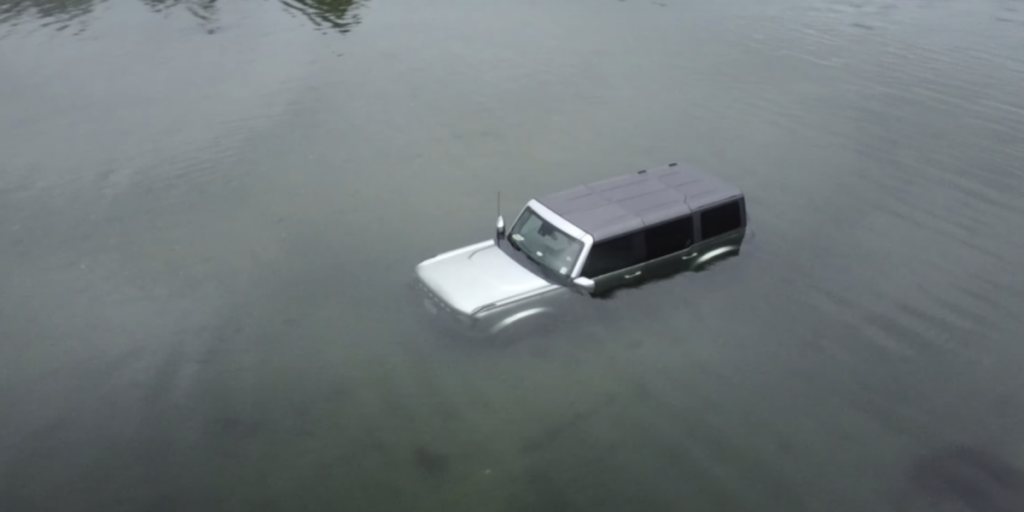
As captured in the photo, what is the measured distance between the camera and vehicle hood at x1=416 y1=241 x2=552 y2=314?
470 inches

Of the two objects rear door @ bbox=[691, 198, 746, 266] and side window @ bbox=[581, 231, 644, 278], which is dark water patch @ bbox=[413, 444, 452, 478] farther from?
rear door @ bbox=[691, 198, 746, 266]

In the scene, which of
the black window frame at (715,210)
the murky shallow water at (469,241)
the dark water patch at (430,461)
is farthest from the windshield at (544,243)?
the dark water patch at (430,461)

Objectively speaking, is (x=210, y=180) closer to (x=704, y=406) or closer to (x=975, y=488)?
(x=704, y=406)

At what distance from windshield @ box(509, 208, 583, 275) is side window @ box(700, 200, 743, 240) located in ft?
7.91

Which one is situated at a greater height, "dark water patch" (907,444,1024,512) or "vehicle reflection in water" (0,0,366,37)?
"vehicle reflection in water" (0,0,366,37)

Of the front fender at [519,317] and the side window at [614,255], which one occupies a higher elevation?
the side window at [614,255]

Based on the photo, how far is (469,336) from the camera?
12.1 m

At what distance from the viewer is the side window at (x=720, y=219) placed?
13.6 m

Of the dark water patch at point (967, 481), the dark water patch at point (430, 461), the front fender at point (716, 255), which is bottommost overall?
the dark water patch at point (967, 481)

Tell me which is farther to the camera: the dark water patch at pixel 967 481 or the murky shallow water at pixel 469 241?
the murky shallow water at pixel 469 241

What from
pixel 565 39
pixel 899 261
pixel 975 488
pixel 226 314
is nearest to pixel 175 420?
pixel 226 314

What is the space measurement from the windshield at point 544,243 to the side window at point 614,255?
0.83 ft

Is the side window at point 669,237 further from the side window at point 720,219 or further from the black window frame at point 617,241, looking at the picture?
the side window at point 720,219

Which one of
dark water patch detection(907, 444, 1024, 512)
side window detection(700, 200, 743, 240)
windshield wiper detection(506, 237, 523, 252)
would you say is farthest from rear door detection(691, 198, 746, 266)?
dark water patch detection(907, 444, 1024, 512)
